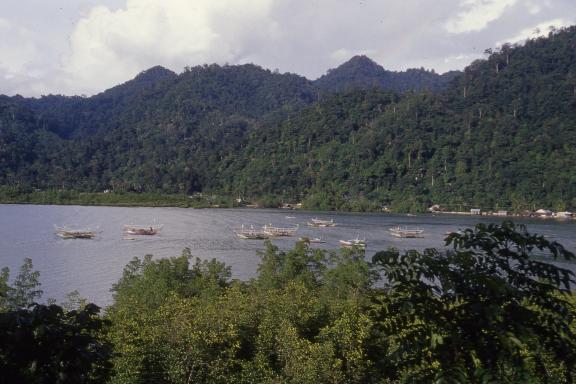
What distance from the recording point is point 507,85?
3499 inches

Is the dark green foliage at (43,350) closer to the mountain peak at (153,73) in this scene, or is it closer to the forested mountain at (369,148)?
the forested mountain at (369,148)

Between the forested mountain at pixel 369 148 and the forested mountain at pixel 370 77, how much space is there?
62.9 m

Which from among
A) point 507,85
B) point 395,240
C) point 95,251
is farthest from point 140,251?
point 507,85

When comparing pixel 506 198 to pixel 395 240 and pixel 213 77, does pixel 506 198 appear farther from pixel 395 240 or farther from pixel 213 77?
pixel 213 77

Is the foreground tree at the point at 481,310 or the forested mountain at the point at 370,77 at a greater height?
the forested mountain at the point at 370,77

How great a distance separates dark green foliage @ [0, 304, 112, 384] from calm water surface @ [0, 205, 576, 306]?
1800 cm

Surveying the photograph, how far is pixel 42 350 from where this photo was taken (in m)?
2.94

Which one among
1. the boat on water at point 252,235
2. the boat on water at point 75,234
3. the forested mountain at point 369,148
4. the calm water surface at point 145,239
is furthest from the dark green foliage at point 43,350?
the forested mountain at point 369,148

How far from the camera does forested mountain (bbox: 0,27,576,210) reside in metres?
67.4

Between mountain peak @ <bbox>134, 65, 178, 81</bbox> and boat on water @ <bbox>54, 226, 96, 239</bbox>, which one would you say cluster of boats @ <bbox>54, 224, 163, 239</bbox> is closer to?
boat on water @ <bbox>54, 226, 96, 239</bbox>

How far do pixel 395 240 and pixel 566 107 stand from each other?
5013cm

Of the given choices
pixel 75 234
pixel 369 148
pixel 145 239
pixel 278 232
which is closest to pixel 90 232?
pixel 75 234

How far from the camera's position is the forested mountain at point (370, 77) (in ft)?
587

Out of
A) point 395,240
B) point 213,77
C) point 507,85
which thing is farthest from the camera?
point 213,77
